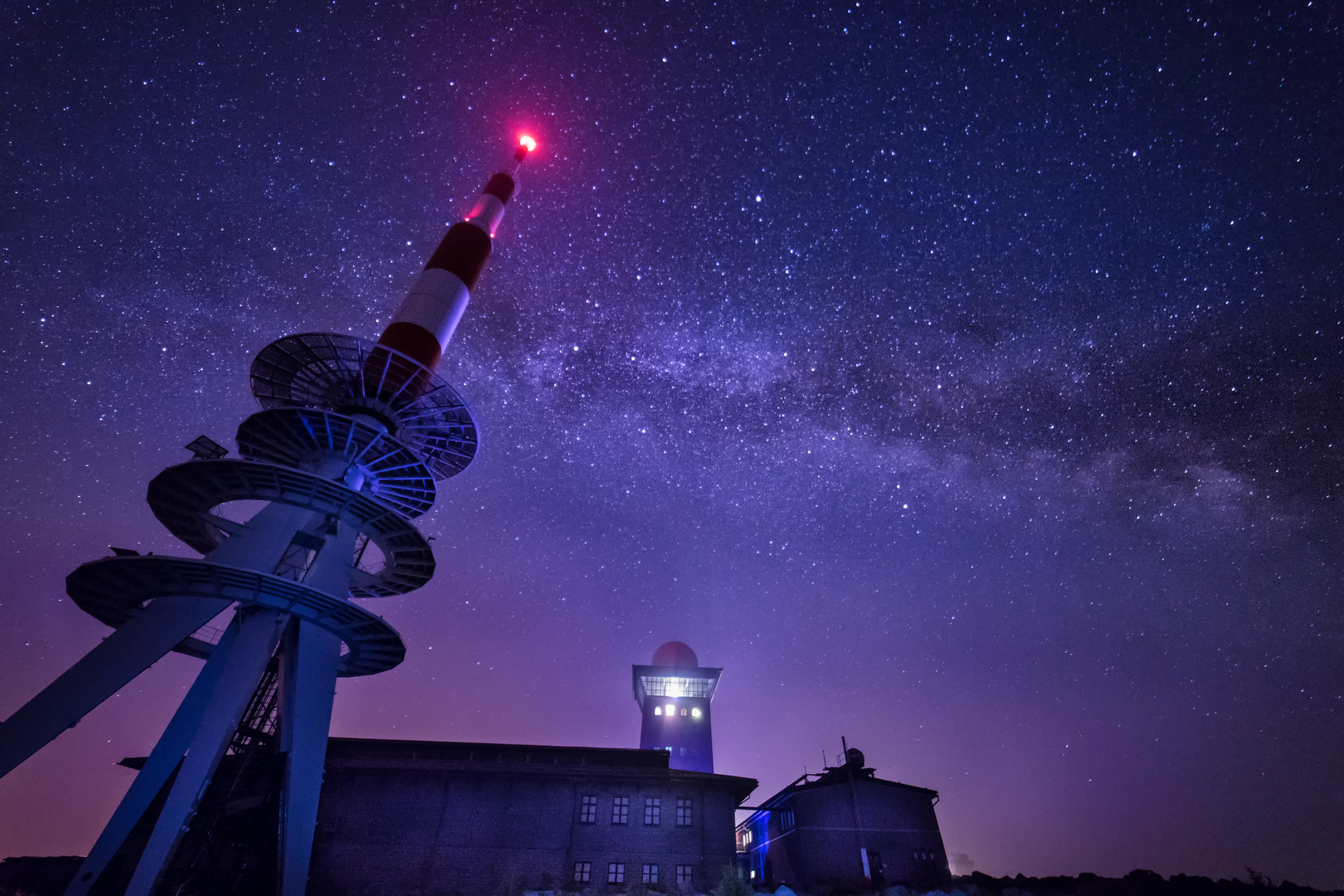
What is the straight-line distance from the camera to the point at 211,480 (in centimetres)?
2125

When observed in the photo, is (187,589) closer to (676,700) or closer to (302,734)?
(302,734)

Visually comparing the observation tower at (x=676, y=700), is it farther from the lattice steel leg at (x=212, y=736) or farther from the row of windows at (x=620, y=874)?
the lattice steel leg at (x=212, y=736)

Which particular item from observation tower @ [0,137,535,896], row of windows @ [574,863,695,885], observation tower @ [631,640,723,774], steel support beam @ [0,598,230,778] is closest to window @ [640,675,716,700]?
observation tower @ [631,640,723,774]

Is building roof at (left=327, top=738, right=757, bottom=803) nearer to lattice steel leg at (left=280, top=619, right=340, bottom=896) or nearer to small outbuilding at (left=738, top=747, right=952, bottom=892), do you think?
small outbuilding at (left=738, top=747, right=952, bottom=892)

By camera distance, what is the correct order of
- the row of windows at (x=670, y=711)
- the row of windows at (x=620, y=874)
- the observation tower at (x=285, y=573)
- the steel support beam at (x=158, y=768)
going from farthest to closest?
the row of windows at (x=670, y=711)
the row of windows at (x=620, y=874)
the observation tower at (x=285, y=573)
the steel support beam at (x=158, y=768)

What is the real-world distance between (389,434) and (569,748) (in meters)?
17.0

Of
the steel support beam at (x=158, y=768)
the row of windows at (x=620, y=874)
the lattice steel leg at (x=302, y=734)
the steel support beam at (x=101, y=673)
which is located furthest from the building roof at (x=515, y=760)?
the steel support beam at (x=101, y=673)

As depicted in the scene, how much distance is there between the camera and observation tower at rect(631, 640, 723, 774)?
46.7m

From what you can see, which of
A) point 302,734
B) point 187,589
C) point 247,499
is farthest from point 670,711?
point 187,589

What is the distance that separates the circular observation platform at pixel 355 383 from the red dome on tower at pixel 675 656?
3250 cm

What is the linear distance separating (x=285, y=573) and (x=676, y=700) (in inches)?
1429

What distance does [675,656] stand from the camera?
5050cm

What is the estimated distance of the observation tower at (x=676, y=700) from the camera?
46688 mm

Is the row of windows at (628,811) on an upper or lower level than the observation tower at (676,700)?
lower
